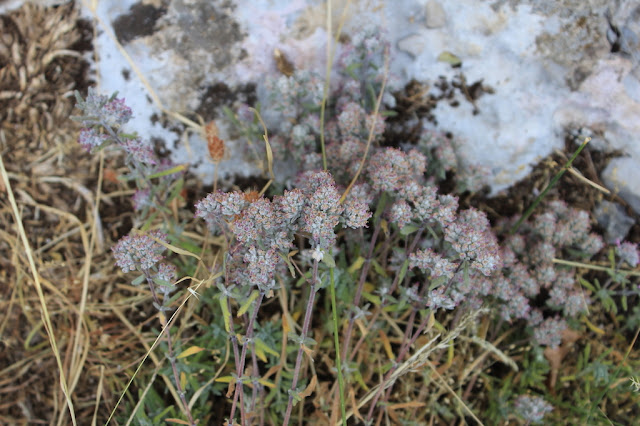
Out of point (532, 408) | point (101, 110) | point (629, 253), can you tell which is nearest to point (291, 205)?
point (101, 110)

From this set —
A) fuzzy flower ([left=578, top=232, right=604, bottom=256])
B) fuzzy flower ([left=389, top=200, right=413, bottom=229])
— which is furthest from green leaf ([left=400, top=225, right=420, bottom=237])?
fuzzy flower ([left=578, top=232, right=604, bottom=256])

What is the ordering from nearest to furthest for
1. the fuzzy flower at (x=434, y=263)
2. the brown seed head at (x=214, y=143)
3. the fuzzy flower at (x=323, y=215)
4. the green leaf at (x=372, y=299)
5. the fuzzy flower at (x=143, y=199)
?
1. the fuzzy flower at (x=323, y=215)
2. the fuzzy flower at (x=434, y=263)
3. the green leaf at (x=372, y=299)
4. the fuzzy flower at (x=143, y=199)
5. the brown seed head at (x=214, y=143)

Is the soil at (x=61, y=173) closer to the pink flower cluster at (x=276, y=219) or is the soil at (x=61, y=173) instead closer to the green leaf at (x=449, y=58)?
the green leaf at (x=449, y=58)

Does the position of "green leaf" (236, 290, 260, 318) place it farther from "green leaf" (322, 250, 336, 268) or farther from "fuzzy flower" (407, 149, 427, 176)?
"fuzzy flower" (407, 149, 427, 176)

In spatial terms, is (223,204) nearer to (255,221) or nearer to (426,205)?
(255,221)

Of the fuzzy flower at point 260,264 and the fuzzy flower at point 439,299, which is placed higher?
the fuzzy flower at point 260,264

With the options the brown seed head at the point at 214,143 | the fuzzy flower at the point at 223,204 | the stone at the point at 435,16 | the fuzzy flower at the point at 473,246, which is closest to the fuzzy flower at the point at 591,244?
the fuzzy flower at the point at 473,246

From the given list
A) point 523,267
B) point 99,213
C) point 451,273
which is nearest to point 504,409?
point 523,267
